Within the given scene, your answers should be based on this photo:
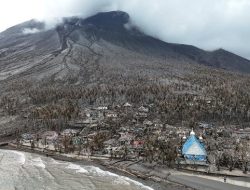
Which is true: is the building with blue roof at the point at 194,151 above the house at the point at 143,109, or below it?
below

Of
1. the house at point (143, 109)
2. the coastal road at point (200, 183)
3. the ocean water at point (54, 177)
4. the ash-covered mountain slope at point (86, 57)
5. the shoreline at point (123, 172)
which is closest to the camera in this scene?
the ocean water at point (54, 177)

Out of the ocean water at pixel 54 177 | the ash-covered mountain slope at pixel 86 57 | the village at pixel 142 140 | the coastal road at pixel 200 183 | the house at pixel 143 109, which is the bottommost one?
the coastal road at pixel 200 183

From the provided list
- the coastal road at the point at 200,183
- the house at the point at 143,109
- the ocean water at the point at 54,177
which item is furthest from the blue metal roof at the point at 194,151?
the house at the point at 143,109

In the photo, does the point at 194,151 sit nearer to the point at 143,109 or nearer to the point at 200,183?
the point at 200,183

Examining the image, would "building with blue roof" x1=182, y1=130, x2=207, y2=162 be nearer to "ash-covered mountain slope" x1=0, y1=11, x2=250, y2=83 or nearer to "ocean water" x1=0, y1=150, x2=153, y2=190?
"ocean water" x1=0, y1=150, x2=153, y2=190

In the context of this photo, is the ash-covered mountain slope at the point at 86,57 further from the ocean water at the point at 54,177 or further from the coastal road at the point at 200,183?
the coastal road at the point at 200,183

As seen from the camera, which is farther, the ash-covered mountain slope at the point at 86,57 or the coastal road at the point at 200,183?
the ash-covered mountain slope at the point at 86,57

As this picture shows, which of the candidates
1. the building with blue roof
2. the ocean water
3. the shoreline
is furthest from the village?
the ocean water

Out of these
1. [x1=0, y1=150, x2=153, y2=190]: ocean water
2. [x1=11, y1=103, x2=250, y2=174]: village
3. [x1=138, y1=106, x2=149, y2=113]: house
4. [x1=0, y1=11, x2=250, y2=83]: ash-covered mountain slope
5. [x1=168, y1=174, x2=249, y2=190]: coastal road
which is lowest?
[x1=168, y1=174, x2=249, y2=190]: coastal road
